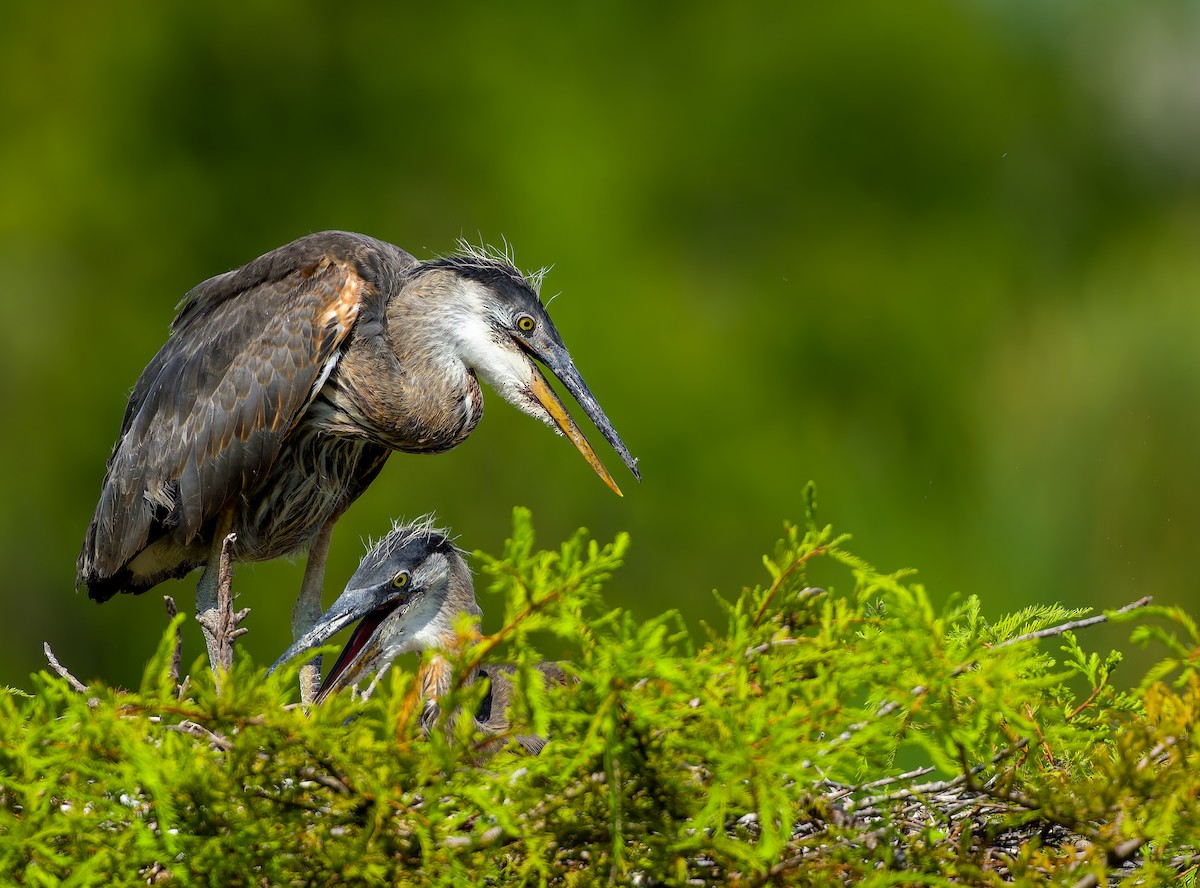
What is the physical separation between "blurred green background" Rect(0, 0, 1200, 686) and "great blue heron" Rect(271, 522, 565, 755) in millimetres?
3348

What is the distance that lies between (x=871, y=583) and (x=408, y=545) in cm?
205

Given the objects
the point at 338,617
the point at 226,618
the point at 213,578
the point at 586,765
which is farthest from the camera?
the point at 213,578

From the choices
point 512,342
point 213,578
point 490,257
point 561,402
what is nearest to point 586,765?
point 561,402

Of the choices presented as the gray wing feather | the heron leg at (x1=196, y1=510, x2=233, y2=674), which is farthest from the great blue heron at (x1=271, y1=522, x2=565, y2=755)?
the gray wing feather

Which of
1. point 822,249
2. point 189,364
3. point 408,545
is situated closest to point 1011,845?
point 408,545

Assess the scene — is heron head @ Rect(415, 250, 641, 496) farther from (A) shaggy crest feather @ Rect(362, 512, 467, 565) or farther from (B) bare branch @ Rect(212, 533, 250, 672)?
(B) bare branch @ Rect(212, 533, 250, 672)

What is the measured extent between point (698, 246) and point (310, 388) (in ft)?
17.2

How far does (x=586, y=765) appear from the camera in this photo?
179 centimetres

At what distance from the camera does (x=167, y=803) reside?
1688 mm

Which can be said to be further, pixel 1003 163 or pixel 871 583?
pixel 1003 163

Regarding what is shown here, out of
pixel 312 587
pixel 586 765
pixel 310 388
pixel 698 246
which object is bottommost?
pixel 586 765

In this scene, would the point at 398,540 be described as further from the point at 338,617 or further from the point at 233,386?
the point at 233,386

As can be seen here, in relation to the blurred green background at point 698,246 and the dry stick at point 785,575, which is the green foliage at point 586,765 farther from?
the blurred green background at point 698,246

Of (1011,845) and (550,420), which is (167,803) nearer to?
(1011,845)
